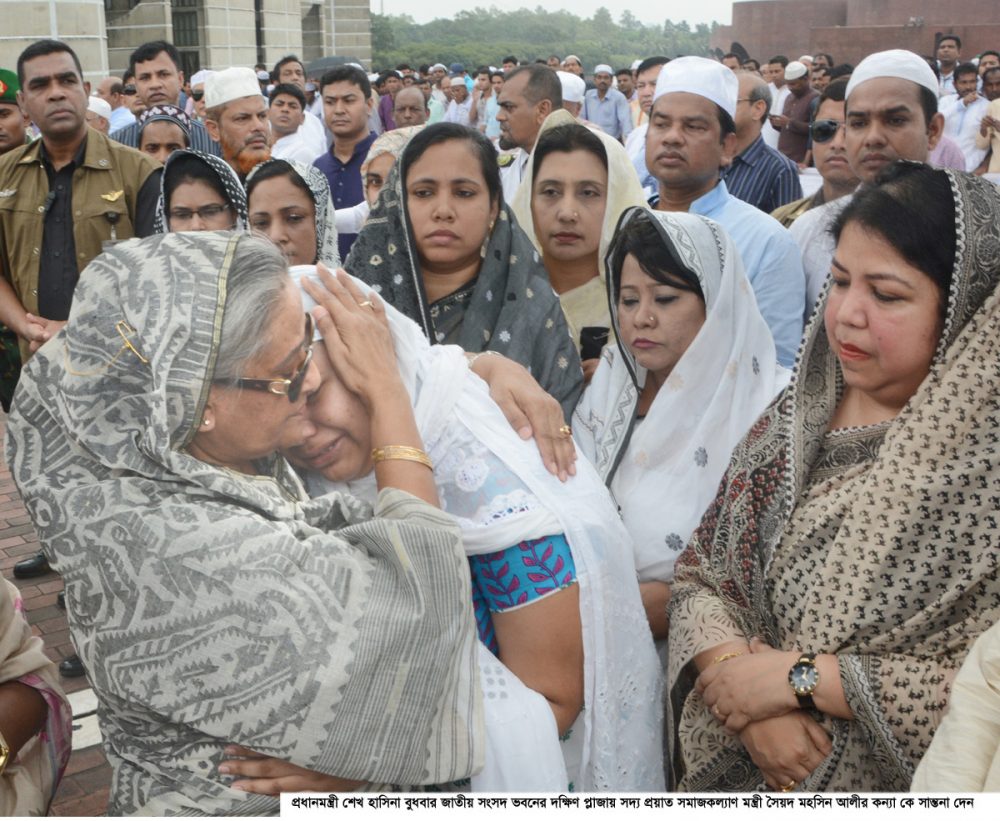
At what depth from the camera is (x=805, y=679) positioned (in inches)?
71.0

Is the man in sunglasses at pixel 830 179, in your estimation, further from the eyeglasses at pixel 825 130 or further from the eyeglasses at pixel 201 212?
the eyeglasses at pixel 201 212

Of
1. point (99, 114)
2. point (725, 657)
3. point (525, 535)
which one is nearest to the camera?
point (525, 535)

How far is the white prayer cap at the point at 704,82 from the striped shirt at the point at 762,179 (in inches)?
45.0

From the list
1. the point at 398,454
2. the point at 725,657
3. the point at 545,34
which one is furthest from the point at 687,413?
the point at 545,34

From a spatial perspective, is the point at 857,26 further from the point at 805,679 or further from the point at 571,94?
the point at 805,679

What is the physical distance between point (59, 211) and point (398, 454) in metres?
3.27

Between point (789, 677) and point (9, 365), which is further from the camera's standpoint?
point (9, 365)

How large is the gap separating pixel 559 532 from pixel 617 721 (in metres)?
0.41

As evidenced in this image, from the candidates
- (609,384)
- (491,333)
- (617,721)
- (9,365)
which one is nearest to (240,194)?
(491,333)

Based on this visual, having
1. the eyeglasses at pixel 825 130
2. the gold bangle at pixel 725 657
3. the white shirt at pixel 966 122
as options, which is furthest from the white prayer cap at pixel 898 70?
the white shirt at pixel 966 122

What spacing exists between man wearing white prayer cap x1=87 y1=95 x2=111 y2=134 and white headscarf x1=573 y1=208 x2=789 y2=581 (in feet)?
22.5

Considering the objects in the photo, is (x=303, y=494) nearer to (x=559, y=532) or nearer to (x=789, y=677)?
(x=559, y=532)

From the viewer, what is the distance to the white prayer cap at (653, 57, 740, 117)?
390 centimetres

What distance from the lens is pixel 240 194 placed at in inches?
131
